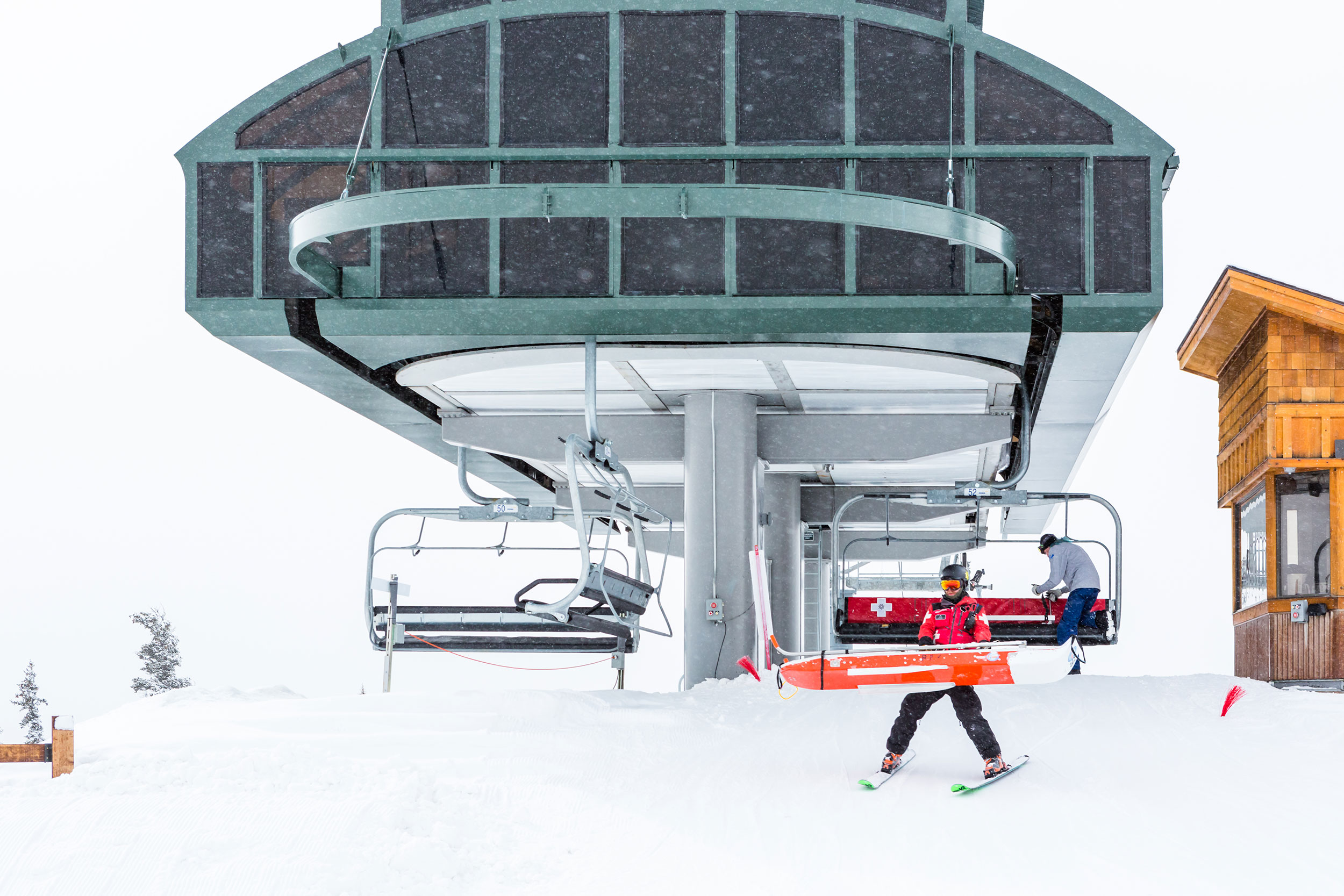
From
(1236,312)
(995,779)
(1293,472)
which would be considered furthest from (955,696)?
(1236,312)

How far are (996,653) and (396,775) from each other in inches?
161

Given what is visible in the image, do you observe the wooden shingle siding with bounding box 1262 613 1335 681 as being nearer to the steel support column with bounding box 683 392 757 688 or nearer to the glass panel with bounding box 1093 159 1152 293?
the glass panel with bounding box 1093 159 1152 293

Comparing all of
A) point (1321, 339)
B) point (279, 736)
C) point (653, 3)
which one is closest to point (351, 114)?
point (653, 3)

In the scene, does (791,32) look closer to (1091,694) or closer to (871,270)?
(871,270)

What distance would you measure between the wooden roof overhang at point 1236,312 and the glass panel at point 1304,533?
1849 mm

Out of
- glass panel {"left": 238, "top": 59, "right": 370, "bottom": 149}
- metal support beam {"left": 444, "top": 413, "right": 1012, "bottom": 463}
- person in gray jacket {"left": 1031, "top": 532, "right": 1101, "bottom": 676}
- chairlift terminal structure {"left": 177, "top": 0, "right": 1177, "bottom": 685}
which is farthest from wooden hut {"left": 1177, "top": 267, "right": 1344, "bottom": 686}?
glass panel {"left": 238, "top": 59, "right": 370, "bottom": 149}

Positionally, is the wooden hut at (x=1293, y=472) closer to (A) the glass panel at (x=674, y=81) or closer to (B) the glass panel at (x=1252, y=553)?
(B) the glass panel at (x=1252, y=553)

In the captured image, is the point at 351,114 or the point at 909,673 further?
the point at 351,114

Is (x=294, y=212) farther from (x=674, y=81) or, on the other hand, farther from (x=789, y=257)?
(x=789, y=257)

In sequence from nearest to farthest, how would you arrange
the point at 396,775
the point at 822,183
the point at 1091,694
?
the point at 396,775
the point at 1091,694
the point at 822,183

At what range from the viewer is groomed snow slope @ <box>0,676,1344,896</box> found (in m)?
7.05

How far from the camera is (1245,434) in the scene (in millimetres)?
17359

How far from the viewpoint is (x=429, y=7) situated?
16.0 metres

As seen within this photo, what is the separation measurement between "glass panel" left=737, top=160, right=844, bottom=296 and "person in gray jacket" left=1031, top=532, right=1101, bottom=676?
4.46 m
